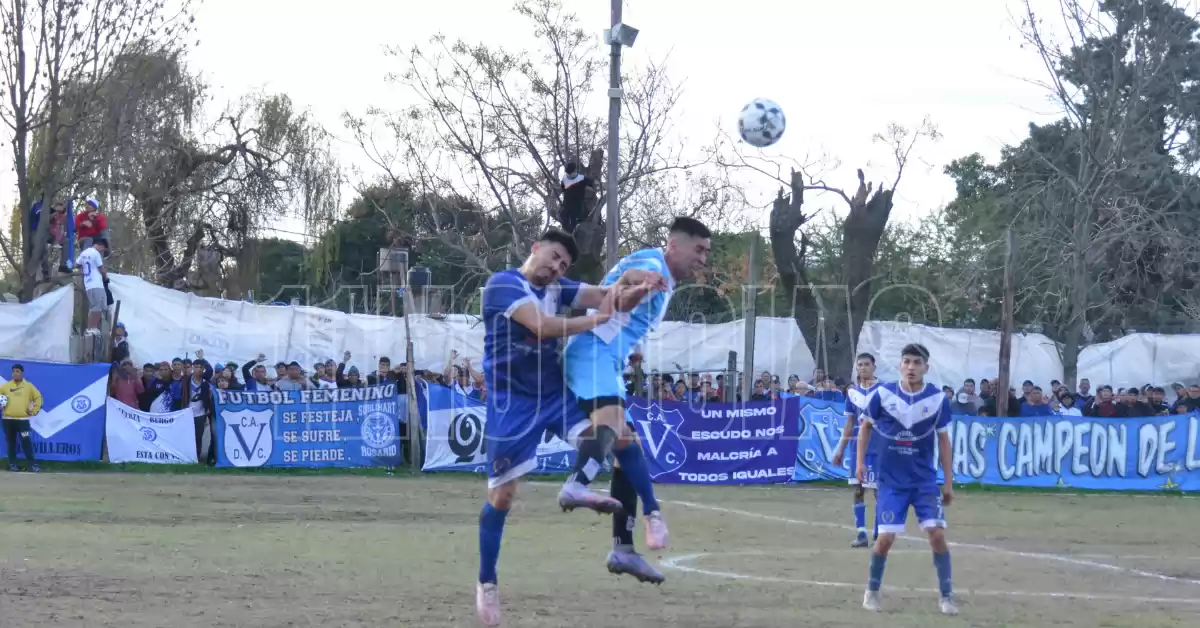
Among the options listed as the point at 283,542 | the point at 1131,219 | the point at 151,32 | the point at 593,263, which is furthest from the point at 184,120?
the point at 283,542

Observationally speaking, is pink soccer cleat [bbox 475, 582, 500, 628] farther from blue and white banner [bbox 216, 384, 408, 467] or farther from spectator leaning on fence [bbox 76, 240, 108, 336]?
spectator leaning on fence [bbox 76, 240, 108, 336]

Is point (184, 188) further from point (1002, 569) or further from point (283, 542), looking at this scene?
point (1002, 569)

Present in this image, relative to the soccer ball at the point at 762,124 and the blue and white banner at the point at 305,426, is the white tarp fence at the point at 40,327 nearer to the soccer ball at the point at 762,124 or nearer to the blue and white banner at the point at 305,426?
the blue and white banner at the point at 305,426

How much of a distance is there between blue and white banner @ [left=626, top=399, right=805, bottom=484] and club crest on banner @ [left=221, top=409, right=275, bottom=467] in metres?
6.02

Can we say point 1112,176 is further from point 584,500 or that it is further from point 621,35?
point 584,500

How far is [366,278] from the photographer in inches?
2163

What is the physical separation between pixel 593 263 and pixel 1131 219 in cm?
1237

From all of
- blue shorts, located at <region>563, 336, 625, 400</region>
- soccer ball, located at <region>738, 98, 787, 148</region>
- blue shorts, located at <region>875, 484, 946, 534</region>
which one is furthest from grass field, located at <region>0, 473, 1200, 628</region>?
soccer ball, located at <region>738, 98, 787, 148</region>

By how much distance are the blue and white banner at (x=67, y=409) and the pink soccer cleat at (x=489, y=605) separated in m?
16.7

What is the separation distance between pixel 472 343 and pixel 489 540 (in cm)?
2164

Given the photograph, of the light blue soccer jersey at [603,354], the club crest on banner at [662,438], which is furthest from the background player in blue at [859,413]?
the club crest on banner at [662,438]

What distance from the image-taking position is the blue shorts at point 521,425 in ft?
29.3

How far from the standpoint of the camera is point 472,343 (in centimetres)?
3059

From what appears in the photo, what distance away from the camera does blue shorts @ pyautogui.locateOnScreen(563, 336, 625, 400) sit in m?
8.97
